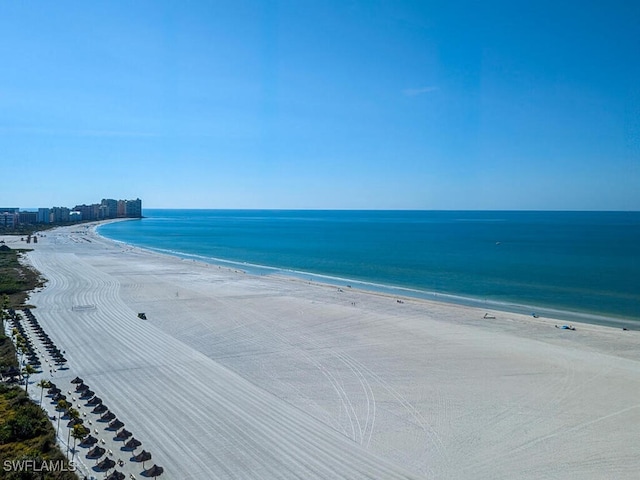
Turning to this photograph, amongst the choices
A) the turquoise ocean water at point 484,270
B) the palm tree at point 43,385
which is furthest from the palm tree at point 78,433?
the turquoise ocean water at point 484,270

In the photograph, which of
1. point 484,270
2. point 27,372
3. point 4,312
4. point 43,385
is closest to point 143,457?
→ point 43,385

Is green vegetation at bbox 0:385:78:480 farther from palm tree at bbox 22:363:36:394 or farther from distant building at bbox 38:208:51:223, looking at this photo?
distant building at bbox 38:208:51:223

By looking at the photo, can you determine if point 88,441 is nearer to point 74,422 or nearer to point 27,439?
point 74,422

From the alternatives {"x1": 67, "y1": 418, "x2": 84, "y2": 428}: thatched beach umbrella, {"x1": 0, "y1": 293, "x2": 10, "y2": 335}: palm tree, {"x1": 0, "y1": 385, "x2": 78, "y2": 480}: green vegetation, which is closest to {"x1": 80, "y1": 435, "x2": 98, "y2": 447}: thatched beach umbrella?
{"x1": 0, "y1": 385, "x2": 78, "y2": 480}: green vegetation

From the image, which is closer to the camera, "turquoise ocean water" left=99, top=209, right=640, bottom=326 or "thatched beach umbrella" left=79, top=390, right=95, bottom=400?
"thatched beach umbrella" left=79, top=390, right=95, bottom=400

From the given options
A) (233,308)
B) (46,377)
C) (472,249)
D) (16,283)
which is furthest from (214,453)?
(472,249)
